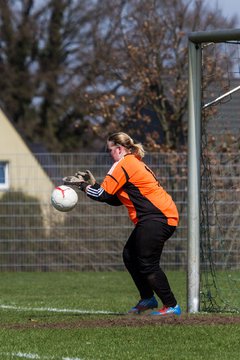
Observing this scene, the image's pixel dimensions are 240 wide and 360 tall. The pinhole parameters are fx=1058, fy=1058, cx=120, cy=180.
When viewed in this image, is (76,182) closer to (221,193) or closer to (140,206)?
(140,206)

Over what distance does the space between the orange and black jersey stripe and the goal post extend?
919mm

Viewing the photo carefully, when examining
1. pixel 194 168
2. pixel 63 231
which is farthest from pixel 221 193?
pixel 194 168

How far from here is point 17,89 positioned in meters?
45.4

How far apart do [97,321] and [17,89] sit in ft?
118

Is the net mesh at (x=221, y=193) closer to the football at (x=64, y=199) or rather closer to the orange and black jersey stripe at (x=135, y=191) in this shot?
the orange and black jersey stripe at (x=135, y=191)

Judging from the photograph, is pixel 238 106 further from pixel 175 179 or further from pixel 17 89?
pixel 17 89

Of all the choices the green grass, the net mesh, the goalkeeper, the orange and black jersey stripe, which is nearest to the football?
the goalkeeper

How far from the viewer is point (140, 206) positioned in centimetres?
1034

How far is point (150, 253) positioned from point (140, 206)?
47cm

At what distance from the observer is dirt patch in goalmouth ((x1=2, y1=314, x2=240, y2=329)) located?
9.66 metres

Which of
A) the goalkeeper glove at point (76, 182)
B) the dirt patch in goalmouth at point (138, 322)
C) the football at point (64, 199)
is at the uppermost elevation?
the goalkeeper glove at point (76, 182)

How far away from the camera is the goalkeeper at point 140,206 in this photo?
33.7ft

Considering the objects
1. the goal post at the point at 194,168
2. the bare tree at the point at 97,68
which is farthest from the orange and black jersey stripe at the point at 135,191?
the bare tree at the point at 97,68

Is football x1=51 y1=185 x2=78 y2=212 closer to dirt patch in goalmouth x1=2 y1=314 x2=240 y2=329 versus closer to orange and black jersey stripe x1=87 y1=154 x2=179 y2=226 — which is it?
orange and black jersey stripe x1=87 y1=154 x2=179 y2=226
